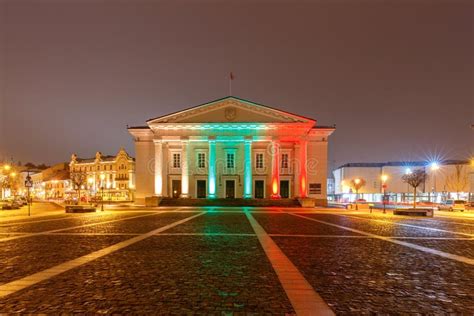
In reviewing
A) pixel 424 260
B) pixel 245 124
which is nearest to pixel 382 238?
pixel 424 260

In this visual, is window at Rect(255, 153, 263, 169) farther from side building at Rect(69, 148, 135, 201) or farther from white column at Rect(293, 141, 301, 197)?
side building at Rect(69, 148, 135, 201)

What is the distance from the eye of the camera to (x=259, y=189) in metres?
57.2

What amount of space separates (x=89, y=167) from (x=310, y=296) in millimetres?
106566

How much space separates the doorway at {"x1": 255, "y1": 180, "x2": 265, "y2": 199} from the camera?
56.9 metres

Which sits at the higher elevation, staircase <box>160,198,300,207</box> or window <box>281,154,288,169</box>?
window <box>281,154,288,169</box>

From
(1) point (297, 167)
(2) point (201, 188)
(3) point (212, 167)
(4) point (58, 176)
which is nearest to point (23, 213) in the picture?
(3) point (212, 167)

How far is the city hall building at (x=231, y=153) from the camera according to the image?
176 feet

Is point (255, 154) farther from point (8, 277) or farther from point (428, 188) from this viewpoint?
point (8, 277)

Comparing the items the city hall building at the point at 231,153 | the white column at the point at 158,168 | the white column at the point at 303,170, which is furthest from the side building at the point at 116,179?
the white column at the point at 303,170

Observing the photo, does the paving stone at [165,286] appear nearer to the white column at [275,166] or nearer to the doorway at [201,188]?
the white column at [275,166]

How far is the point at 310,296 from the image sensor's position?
243 inches

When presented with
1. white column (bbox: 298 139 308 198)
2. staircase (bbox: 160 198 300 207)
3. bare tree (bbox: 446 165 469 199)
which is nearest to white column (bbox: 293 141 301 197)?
white column (bbox: 298 139 308 198)

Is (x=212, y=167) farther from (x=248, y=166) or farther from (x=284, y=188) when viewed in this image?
(x=284, y=188)

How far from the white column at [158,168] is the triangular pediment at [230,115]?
3.39 metres
